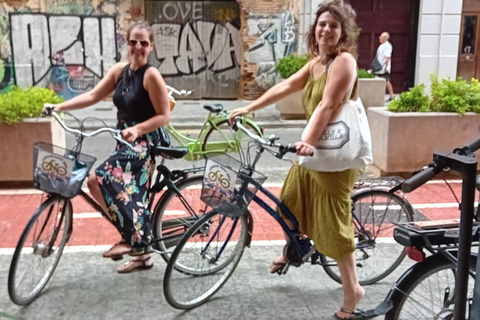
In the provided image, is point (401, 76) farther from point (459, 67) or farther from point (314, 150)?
point (314, 150)

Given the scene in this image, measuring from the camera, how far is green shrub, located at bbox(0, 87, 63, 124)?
6.27 metres

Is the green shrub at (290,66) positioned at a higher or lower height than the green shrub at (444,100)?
higher

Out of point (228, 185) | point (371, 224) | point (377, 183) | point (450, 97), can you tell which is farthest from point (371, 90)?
point (228, 185)

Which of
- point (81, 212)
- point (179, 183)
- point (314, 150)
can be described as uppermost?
point (314, 150)

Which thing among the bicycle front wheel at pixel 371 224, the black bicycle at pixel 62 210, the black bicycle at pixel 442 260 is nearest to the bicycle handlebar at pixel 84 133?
the black bicycle at pixel 62 210

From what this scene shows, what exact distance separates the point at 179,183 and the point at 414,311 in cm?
192

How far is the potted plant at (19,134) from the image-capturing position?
20.7 feet

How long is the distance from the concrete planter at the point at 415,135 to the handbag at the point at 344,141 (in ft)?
12.4

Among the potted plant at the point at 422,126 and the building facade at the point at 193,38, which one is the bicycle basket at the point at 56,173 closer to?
the potted plant at the point at 422,126

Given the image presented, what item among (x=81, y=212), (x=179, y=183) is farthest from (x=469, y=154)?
(x=81, y=212)

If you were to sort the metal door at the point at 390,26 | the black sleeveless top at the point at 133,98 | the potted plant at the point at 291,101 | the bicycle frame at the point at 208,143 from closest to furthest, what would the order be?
the black sleeveless top at the point at 133,98, the bicycle frame at the point at 208,143, the potted plant at the point at 291,101, the metal door at the point at 390,26

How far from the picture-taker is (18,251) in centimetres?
345

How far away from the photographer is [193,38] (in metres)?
14.8

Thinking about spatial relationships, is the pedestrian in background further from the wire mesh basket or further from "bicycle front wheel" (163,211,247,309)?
the wire mesh basket
